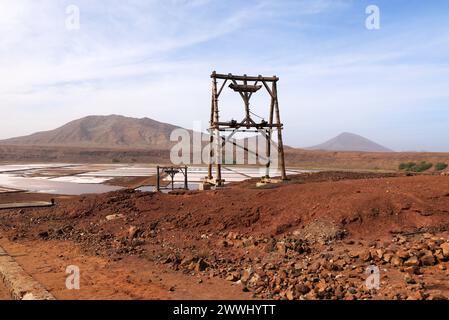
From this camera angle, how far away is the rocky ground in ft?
21.0

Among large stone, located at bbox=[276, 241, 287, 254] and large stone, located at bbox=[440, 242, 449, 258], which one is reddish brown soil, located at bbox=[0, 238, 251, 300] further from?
large stone, located at bbox=[440, 242, 449, 258]

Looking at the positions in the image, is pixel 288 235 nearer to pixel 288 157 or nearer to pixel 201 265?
pixel 201 265

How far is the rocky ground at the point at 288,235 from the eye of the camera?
21.0 ft

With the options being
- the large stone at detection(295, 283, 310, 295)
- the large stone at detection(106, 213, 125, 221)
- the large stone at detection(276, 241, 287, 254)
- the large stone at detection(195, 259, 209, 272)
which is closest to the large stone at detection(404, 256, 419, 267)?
the large stone at detection(295, 283, 310, 295)

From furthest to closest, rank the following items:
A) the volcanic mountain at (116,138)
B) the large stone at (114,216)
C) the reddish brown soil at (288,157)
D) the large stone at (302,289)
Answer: the volcanic mountain at (116,138), the reddish brown soil at (288,157), the large stone at (114,216), the large stone at (302,289)

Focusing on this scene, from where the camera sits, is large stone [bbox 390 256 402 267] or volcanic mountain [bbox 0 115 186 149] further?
volcanic mountain [bbox 0 115 186 149]

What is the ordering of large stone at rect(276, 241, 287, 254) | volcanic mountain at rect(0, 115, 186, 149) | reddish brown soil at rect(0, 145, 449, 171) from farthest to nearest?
volcanic mountain at rect(0, 115, 186, 149) < reddish brown soil at rect(0, 145, 449, 171) < large stone at rect(276, 241, 287, 254)

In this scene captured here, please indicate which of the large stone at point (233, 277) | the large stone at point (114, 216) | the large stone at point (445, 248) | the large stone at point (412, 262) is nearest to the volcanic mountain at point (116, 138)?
the large stone at point (114, 216)

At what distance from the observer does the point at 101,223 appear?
41.0 ft

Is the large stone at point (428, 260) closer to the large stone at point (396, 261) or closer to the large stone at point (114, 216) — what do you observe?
the large stone at point (396, 261)

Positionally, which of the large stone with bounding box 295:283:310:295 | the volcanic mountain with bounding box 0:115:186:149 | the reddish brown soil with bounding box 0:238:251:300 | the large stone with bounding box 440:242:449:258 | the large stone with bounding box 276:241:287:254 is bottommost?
the reddish brown soil with bounding box 0:238:251:300
